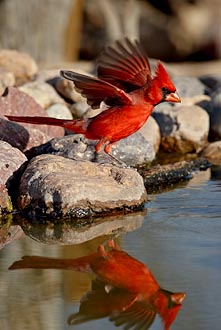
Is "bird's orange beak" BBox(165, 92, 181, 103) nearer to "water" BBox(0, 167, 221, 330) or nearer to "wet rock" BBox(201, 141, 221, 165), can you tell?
"water" BBox(0, 167, 221, 330)

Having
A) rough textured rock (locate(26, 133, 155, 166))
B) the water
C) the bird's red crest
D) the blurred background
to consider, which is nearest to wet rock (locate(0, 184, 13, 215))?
the water

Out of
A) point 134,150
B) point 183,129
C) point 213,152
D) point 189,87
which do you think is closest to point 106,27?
point 189,87

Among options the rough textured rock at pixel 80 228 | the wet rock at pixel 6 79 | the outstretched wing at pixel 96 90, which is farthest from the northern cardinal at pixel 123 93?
the wet rock at pixel 6 79

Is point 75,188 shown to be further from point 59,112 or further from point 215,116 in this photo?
point 215,116

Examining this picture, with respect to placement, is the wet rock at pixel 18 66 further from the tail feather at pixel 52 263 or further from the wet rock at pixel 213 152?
the tail feather at pixel 52 263

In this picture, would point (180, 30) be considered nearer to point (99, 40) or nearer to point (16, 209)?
point (99, 40)

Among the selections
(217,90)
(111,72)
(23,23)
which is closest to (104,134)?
(111,72)

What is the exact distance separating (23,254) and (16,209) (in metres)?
0.91

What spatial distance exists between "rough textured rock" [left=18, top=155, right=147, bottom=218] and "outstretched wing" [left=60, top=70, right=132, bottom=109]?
44 centimetres

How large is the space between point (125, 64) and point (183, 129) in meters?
2.04

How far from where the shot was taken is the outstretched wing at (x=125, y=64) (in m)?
5.93

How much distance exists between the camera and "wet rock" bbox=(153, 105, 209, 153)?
790 cm

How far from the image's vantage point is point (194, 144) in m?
7.96

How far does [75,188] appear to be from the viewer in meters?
5.59
